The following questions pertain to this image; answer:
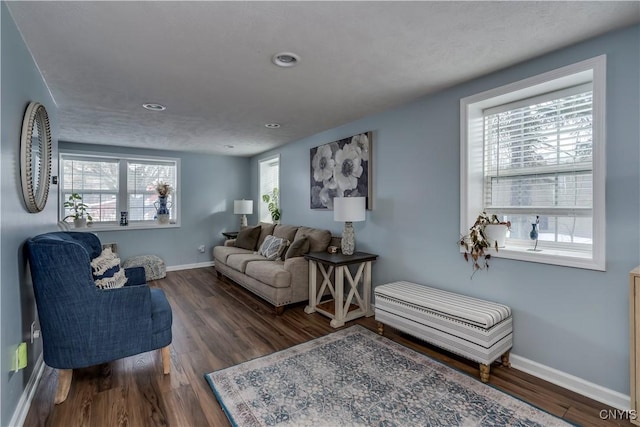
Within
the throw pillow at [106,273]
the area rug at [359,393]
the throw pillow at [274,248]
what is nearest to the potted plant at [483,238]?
the area rug at [359,393]

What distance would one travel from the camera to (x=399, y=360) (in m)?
2.43

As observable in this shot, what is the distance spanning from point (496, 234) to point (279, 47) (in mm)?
2134

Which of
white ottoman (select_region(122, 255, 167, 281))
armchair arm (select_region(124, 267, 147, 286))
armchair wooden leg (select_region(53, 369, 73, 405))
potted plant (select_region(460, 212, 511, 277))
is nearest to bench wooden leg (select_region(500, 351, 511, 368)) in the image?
potted plant (select_region(460, 212, 511, 277))

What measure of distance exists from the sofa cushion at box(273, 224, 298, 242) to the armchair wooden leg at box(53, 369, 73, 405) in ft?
9.31

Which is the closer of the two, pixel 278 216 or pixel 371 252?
pixel 371 252

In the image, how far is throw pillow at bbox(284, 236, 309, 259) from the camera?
386 centimetres

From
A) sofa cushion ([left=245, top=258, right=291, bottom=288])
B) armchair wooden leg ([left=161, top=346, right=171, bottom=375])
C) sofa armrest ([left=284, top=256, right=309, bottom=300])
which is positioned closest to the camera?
armchair wooden leg ([left=161, top=346, right=171, bottom=375])

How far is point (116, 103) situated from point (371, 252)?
310 centimetres

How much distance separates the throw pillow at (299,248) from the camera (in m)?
3.86

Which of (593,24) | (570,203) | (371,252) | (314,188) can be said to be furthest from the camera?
(314,188)

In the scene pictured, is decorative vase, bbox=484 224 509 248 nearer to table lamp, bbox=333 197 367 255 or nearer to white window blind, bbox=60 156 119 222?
table lamp, bbox=333 197 367 255

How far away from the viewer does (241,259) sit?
428 cm

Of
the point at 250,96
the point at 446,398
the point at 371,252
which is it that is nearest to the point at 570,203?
the point at 446,398

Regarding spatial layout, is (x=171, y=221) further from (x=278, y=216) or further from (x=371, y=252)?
(x=371, y=252)
